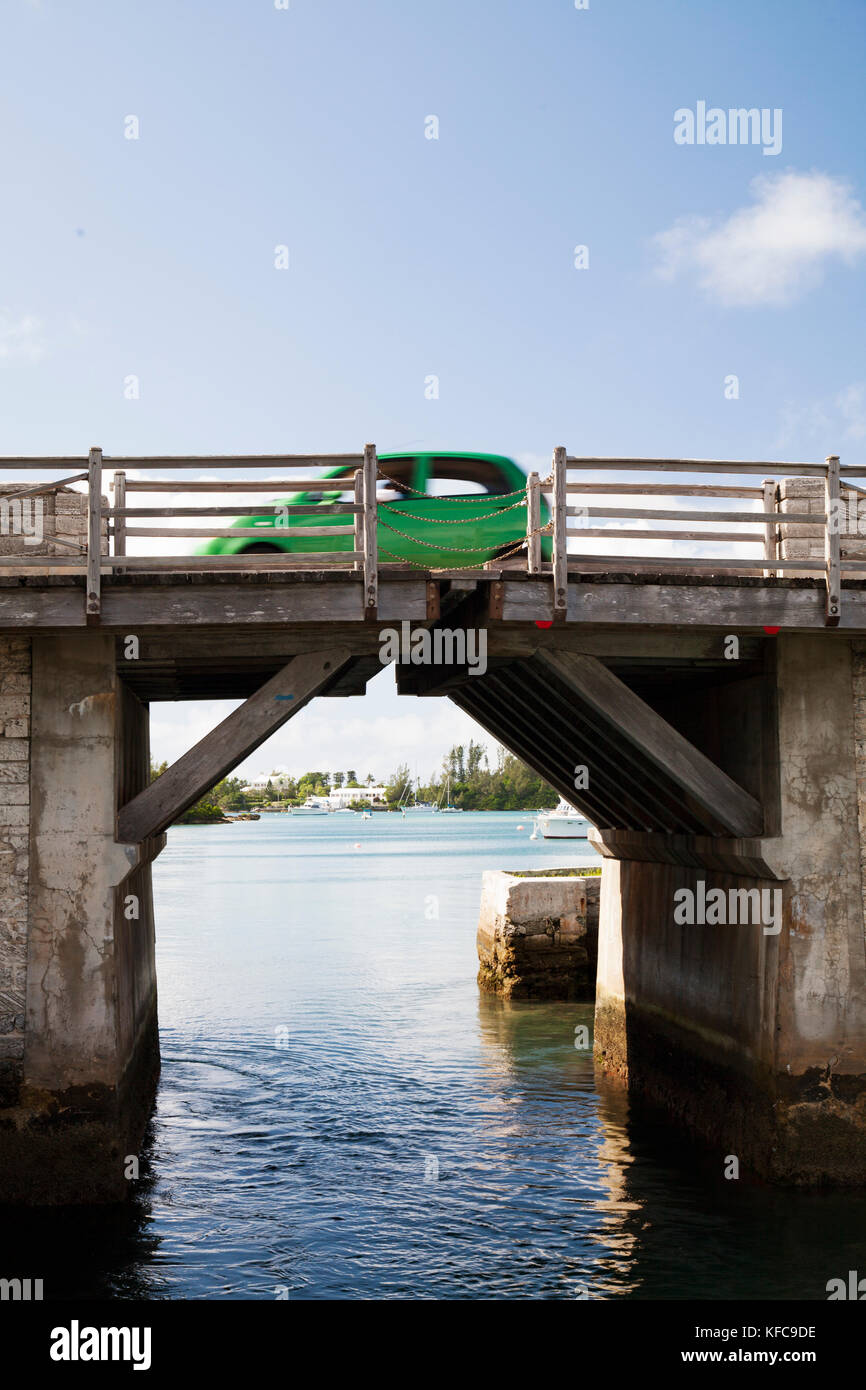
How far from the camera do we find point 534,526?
10.2m

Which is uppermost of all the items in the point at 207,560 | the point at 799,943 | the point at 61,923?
the point at 207,560

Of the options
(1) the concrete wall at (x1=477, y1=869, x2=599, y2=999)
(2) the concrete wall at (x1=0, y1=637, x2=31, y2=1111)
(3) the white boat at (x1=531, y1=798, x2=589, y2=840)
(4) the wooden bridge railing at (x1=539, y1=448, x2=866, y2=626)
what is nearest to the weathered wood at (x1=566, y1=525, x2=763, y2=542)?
(4) the wooden bridge railing at (x1=539, y1=448, x2=866, y2=626)

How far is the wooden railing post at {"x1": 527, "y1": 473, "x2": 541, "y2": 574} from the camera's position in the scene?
10008 millimetres

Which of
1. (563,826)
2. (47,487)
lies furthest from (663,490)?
(563,826)

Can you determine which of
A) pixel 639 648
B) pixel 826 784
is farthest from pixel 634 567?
pixel 826 784

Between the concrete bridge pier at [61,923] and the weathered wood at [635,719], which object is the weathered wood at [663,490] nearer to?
the weathered wood at [635,719]

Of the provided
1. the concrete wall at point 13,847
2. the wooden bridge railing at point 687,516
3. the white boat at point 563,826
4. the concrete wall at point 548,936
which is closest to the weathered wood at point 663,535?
the wooden bridge railing at point 687,516

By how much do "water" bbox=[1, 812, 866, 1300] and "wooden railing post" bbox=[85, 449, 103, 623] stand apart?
486 centimetres

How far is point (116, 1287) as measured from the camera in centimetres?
887

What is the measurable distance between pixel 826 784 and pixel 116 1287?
7.04 meters

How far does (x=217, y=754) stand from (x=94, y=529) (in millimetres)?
2102

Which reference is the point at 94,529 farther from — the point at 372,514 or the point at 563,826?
the point at 563,826

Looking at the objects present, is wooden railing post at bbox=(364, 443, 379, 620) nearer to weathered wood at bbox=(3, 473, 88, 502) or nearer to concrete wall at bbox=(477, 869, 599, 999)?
weathered wood at bbox=(3, 473, 88, 502)
